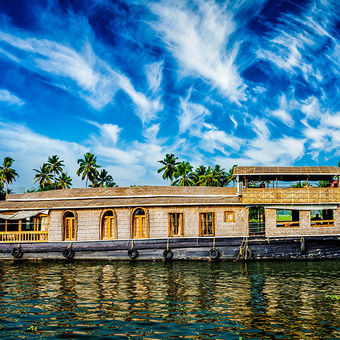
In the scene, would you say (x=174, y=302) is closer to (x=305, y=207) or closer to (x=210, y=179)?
(x=305, y=207)

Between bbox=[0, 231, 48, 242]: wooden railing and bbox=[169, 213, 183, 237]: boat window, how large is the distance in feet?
24.1

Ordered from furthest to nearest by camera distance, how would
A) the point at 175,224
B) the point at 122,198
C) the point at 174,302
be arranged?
the point at 122,198, the point at 175,224, the point at 174,302

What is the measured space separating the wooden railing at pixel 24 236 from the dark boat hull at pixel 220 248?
1.76 metres

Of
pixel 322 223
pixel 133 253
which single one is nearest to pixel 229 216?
pixel 133 253

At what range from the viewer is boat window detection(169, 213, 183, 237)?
1752 centimetres

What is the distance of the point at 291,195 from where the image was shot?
1712 cm

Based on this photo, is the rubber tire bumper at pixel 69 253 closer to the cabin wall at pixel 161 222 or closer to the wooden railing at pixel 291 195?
the cabin wall at pixel 161 222

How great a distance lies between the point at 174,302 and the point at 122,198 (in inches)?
412

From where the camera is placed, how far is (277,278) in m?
12.4

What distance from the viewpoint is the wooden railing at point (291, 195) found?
671 inches

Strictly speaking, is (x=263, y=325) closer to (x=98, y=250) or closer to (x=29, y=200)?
(x=98, y=250)

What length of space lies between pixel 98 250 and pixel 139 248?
2292mm

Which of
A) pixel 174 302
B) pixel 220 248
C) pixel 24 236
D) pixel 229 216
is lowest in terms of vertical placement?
pixel 174 302

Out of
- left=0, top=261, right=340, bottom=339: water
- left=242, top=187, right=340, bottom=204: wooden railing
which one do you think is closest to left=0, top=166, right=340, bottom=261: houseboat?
left=242, top=187, right=340, bottom=204: wooden railing
